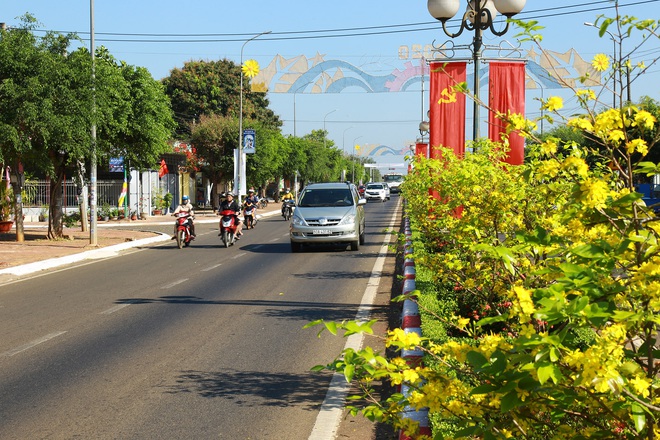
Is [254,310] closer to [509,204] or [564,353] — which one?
[509,204]

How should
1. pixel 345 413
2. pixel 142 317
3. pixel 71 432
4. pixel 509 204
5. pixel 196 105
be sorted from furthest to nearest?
pixel 196 105 → pixel 142 317 → pixel 509 204 → pixel 345 413 → pixel 71 432

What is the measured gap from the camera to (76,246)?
2445 centimetres

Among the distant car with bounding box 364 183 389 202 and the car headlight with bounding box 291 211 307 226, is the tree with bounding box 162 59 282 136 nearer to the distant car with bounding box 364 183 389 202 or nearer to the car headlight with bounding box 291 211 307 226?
the distant car with bounding box 364 183 389 202

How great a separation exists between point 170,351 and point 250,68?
39.1m

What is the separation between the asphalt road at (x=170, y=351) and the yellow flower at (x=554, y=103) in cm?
322

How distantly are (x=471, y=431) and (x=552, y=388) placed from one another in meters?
0.38

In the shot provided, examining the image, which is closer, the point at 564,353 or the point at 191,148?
the point at 564,353

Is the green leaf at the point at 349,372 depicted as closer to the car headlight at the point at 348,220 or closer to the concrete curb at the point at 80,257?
the concrete curb at the point at 80,257

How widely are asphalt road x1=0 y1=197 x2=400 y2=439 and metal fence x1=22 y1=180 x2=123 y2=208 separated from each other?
25.4 metres

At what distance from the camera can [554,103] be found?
3.78 metres

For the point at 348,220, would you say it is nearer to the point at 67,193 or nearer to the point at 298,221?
the point at 298,221

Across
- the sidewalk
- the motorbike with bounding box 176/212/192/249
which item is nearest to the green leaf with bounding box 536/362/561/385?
the sidewalk

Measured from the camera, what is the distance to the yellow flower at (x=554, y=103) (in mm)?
3779

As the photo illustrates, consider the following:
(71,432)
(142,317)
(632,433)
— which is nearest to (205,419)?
(71,432)
